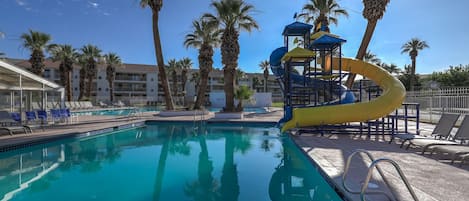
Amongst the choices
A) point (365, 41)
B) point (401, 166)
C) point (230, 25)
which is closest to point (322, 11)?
point (365, 41)

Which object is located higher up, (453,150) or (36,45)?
(36,45)

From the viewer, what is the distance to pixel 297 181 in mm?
5664

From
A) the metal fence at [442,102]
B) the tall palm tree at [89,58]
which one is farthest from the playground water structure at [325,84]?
the tall palm tree at [89,58]

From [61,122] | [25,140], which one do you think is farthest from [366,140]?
[61,122]

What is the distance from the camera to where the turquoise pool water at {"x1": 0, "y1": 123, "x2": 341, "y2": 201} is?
16.2 ft

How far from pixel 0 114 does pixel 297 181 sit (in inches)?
468

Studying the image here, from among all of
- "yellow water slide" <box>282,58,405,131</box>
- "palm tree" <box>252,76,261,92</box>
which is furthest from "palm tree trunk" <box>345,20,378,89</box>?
"palm tree" <box>252,76,261,92</box>

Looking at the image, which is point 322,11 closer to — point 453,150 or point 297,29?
point 297,29

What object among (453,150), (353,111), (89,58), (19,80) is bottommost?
(453,150)

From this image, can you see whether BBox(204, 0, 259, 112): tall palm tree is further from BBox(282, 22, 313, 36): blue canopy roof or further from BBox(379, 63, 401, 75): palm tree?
BBox(379, 63, 401, 75): palm tree

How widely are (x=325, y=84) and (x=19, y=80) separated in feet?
47.2

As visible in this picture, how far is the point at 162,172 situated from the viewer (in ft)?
21.1

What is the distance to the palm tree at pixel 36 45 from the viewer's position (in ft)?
85.9

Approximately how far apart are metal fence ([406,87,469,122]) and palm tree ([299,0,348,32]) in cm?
795
